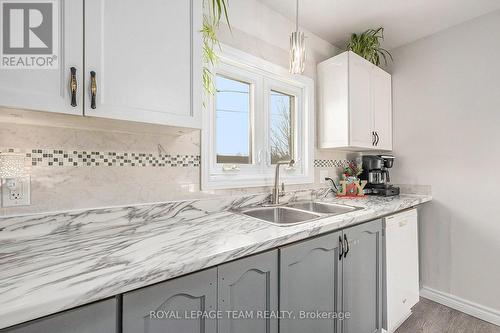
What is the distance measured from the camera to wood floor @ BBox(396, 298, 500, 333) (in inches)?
71.2

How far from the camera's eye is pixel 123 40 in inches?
35.8

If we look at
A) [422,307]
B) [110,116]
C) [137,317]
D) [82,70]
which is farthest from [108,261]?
[422,307]

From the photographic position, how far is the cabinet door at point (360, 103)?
201 centimetres

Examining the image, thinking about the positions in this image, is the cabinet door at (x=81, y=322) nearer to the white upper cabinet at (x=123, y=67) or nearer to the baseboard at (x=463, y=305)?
the white upper cabinet at (x=123, y=67)

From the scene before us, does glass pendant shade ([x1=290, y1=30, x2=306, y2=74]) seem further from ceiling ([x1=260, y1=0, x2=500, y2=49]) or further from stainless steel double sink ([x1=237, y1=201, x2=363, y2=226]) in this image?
stainless steel double sink ([x1=237, y1=201, x2=363, y2=226])

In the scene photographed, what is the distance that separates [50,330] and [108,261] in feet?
0.67

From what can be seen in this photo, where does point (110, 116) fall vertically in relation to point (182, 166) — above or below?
above

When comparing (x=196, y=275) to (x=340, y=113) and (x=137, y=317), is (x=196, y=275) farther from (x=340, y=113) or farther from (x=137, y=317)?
(x=340, y=113)

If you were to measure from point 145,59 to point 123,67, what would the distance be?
0.10 meters

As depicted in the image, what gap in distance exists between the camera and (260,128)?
1.85 m

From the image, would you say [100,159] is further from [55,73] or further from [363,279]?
[363,279]

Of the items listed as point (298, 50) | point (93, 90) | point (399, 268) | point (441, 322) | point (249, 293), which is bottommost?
point (441, 322)

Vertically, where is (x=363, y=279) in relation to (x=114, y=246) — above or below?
below

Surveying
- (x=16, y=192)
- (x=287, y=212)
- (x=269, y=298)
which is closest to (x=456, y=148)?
(x=287, y=212)
